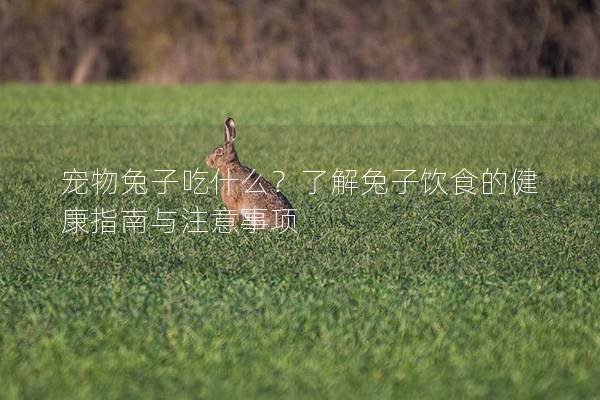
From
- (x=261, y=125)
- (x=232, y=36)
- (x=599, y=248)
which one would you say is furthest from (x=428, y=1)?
(x=599, y=248)

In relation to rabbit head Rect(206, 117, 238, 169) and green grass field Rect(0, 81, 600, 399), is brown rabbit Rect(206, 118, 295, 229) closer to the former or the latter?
rabbit head Rect(206, 117, 238, 169)

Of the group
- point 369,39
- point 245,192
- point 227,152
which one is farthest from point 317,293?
point 369,39

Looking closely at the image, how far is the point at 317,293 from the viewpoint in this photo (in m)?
8.09

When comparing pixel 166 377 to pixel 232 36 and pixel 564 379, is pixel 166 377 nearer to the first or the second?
pixel 564 379

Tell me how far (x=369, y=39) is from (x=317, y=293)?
1102 inches

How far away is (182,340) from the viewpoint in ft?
22.8

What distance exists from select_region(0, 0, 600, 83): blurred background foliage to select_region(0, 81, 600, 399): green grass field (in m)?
18.9

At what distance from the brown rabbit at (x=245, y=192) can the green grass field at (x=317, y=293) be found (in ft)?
0.65

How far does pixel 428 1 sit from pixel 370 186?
22.8 m

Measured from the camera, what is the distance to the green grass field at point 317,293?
6234 millimetres

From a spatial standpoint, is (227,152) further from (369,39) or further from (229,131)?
(369,39)

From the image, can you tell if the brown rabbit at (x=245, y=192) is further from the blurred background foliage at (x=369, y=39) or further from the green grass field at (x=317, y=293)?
the blurred background foliage at (x=369, y=39)

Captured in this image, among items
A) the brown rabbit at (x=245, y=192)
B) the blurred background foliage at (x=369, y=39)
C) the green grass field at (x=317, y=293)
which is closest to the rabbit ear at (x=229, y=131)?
the brown rabbit at (x=245, y=192)

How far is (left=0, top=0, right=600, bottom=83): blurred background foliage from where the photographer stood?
116 ft
